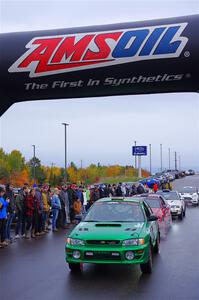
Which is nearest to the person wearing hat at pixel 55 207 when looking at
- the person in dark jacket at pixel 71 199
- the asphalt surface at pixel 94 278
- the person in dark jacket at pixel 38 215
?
the person in dark jacket at pixel 38 215

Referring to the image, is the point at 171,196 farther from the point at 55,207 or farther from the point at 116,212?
the point at 116,212

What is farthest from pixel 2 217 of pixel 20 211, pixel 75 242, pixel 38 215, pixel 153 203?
pixel 153 203

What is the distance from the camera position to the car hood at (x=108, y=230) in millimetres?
9125

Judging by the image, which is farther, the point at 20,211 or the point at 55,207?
the point at 55,207

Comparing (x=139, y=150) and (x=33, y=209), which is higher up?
(x=139, y=150)

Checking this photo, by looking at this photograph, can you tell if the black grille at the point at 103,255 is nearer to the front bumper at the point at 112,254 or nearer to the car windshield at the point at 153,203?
the front bumper at the point at 112,254

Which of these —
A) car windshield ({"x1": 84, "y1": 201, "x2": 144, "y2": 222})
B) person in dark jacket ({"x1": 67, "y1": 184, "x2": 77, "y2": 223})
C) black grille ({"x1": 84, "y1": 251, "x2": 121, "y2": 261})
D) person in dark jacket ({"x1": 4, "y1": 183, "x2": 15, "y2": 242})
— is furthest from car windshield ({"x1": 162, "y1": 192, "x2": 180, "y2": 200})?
black grille ({"x1": 84, "y1": 251, "x2": 121, "y2": 261})

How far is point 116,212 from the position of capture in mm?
10438

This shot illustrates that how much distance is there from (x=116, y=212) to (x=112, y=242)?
4.86 feet

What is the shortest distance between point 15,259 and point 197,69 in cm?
683

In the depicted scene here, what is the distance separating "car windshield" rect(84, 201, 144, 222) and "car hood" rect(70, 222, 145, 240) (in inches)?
13.0

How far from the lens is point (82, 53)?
7941mm

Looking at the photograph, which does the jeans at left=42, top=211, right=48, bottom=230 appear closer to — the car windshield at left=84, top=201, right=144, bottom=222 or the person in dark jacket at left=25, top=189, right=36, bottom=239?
the person in dark jacket at left=25, top=189, right=36, bottom=239

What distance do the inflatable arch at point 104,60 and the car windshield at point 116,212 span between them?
3.21 metres
